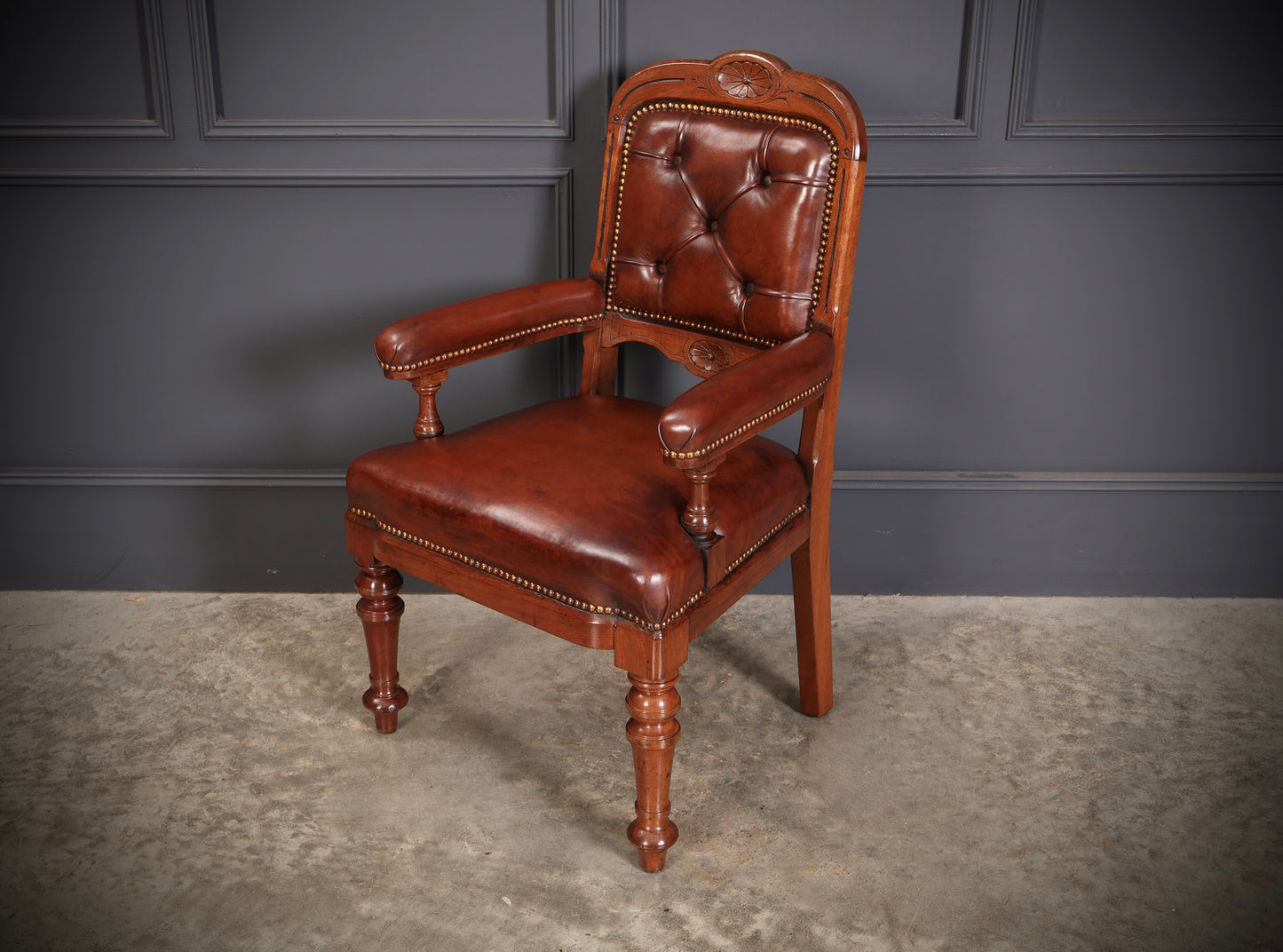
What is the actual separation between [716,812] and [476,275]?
1.27 metres

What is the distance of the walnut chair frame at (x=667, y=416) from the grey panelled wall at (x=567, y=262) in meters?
0.36

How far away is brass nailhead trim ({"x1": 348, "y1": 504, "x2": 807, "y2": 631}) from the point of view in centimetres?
154

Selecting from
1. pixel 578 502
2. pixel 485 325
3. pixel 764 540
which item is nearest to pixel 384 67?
pixel 485 325

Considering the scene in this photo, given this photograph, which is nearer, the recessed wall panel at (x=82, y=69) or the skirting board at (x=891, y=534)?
the recessed wall panel at (x=82, y=69)

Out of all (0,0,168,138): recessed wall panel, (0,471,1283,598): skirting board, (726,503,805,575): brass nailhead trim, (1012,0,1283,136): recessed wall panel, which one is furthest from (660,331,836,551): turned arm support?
(0,0,168,138): recessed wall panel

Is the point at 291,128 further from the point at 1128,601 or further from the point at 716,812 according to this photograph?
the point at 1128,601

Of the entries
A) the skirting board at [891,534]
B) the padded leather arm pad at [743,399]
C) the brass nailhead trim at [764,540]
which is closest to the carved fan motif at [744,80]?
the padded leather arm pad at [743,399]

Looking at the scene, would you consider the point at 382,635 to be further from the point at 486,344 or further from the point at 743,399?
the point at 743,399

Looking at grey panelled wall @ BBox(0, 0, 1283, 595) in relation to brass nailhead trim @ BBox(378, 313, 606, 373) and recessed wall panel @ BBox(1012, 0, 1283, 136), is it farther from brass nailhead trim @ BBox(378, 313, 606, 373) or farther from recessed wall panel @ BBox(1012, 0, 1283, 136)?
brass nailhead trim @ BBox(378, 313, 606, 373)

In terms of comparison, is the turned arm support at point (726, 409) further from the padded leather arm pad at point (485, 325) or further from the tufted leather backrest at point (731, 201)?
the padded leather arm pad at point (485, 325)

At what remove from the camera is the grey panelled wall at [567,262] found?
7.22 feet

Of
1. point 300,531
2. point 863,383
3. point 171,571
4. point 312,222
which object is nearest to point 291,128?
point 312,222

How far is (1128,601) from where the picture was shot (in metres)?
2.51

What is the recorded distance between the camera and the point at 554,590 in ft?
5.23
